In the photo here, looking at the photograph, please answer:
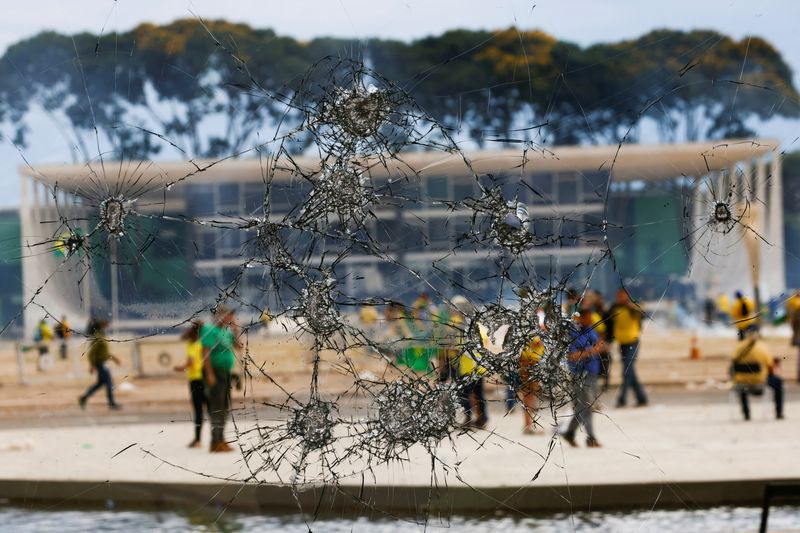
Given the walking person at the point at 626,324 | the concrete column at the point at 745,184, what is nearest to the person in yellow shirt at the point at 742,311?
the walking person at the point at 626,324

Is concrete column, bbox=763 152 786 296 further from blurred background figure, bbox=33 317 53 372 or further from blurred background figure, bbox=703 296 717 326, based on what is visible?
blurred background figure, bbox=33 317 53 372

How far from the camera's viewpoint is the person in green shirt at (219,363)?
3.30 metres

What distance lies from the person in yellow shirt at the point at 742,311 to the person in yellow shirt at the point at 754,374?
65 centimetres

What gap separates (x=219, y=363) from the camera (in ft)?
11.7

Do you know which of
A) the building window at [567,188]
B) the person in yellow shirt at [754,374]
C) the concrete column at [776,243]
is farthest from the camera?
the person in yellow shirt at [754,374]

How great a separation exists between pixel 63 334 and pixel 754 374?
130 inches

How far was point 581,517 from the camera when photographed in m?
3.96

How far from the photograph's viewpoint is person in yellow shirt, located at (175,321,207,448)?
11.7ft

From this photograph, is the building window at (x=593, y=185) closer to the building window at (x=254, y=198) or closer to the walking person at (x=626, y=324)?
the walking person at (x=626, y=324)

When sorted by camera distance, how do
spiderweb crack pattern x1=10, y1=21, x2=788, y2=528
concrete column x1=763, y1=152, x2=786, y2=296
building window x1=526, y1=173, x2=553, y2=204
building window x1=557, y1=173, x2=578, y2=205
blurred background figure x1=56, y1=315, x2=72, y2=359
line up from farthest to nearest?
concrete column x1=763, y1=152, x2=786, y2=296
building window x1=557, y1=173, x2=578, y2=205
blurred background figure x1=56, y1=315, x2=72, y2=359
building window x1=526, y1=173, x2=553, y2=204
spiderweb crack pattern x1=10, y1=21, x2=788, y2=528

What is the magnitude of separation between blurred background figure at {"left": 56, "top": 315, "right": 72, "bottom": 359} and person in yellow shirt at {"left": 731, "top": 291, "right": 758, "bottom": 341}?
93.2 inches

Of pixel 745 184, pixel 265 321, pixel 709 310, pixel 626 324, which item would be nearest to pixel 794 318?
pixel 709 310

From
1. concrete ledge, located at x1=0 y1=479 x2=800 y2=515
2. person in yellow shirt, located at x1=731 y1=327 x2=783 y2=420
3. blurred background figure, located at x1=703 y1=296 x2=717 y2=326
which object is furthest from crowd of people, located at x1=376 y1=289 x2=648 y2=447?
person in yellow shirt, located at x1=731 y1=327 x2=783 y2=420

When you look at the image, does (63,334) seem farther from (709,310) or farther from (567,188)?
(709,310)
